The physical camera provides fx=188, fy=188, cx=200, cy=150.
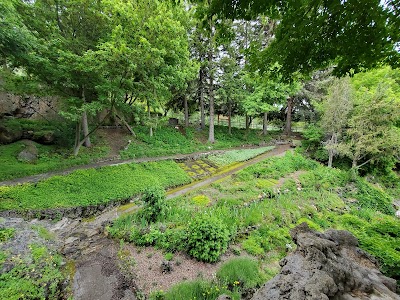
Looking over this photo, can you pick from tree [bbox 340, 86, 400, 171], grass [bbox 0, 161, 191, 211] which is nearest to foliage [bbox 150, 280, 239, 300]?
grass [bbox 0, 161, 191, 211]

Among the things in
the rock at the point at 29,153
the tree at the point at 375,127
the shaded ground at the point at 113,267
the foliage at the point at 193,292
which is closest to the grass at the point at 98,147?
the rock at the point at 29,153

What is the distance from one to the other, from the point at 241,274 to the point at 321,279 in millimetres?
2148

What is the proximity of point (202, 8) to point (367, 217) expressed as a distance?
1154cm

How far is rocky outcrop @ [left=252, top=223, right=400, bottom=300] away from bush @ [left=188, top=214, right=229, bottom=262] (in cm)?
223

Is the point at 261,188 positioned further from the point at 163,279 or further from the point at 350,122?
the point at 350,122

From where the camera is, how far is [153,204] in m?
7.05

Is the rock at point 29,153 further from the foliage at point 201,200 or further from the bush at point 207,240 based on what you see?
the bush at point 207,240

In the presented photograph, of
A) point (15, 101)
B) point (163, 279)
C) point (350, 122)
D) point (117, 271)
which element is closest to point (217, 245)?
point (163, 279)

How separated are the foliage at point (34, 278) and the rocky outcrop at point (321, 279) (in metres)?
4.41

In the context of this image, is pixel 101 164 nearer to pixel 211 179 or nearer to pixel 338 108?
pixel 211 179

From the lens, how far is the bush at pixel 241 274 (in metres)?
4.18

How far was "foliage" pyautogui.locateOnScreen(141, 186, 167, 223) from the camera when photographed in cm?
693

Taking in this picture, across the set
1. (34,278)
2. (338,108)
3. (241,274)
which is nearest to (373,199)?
(338,108)

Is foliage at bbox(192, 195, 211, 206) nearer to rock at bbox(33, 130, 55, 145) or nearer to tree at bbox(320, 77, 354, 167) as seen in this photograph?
rock at bbox(33, 130, 55, 145)
